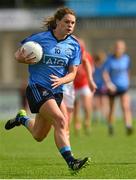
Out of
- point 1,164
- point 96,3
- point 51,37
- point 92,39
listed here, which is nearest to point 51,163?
point 1,164

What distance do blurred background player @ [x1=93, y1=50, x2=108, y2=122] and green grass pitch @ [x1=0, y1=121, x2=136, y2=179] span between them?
7354mm

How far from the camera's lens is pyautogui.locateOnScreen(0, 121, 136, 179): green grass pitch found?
10156 mm

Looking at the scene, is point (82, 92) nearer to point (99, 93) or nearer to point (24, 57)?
point (24, 57)

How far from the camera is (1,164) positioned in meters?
11.7

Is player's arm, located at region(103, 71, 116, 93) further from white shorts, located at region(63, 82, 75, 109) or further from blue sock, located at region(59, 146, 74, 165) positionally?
blue sock, located at region(59, 146, 74, 165)

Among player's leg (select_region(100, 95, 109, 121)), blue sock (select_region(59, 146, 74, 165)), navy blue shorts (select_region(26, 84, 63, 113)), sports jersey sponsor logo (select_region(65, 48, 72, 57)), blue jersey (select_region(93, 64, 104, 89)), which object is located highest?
sports jersey sponsor logo (select_region(65, 48, 72, 57))

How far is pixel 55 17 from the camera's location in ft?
34.7

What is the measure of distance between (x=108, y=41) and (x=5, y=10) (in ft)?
18.9

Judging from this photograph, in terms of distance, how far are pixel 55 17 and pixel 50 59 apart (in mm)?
568

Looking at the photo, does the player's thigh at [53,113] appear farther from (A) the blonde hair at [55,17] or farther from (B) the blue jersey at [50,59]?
(A) the blonde hair at [55,17]

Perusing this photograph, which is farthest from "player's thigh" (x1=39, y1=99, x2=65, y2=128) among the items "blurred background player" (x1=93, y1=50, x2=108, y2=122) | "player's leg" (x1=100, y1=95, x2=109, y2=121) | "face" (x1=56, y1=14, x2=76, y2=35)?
"player's leg" (x1=100, y1=95, x2=109, y2=121)

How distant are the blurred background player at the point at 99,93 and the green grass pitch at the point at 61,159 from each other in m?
7.35

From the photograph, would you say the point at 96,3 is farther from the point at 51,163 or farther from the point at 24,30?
the point at 51,163

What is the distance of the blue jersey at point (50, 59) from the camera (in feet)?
34.1
